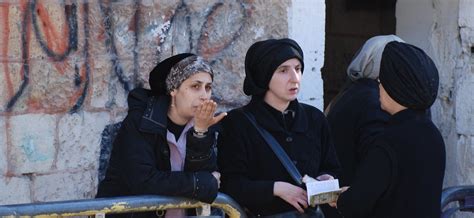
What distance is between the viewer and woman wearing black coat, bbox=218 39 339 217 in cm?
486

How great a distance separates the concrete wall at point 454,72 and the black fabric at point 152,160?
237 centimetres

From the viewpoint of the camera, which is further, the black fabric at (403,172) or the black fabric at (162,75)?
the black fabric at (162,75)

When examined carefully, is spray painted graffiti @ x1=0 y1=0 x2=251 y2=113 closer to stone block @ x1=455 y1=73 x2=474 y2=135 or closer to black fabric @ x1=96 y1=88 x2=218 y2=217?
black fabric @ x1=96 y1=88 x2=218 y2=217

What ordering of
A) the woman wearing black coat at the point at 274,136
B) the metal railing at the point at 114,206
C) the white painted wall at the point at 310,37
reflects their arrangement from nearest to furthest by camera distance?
the metal railing at the point at 114,206 → the woman wearing black coat at the point at 274,136 → the white painted wall at the point at 310,37

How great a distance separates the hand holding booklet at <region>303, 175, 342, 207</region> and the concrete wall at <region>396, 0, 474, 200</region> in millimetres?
1980

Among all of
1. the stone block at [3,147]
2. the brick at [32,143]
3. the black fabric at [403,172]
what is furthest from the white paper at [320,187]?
the stone block at [3,147]

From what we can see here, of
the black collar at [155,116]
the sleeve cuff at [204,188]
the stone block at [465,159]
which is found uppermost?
the black collar at [155,116]

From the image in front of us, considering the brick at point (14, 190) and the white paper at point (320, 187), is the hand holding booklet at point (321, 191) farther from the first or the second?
the brick at point (14, 190)

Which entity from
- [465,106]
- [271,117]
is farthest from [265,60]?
[465,106]

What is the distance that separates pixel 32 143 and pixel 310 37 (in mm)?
1755

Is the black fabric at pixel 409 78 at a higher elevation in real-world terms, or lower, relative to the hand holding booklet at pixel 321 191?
higher

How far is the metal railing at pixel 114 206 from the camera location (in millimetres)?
4156

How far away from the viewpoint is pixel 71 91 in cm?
552

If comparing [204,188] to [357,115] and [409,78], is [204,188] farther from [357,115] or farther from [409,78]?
[357,115]
